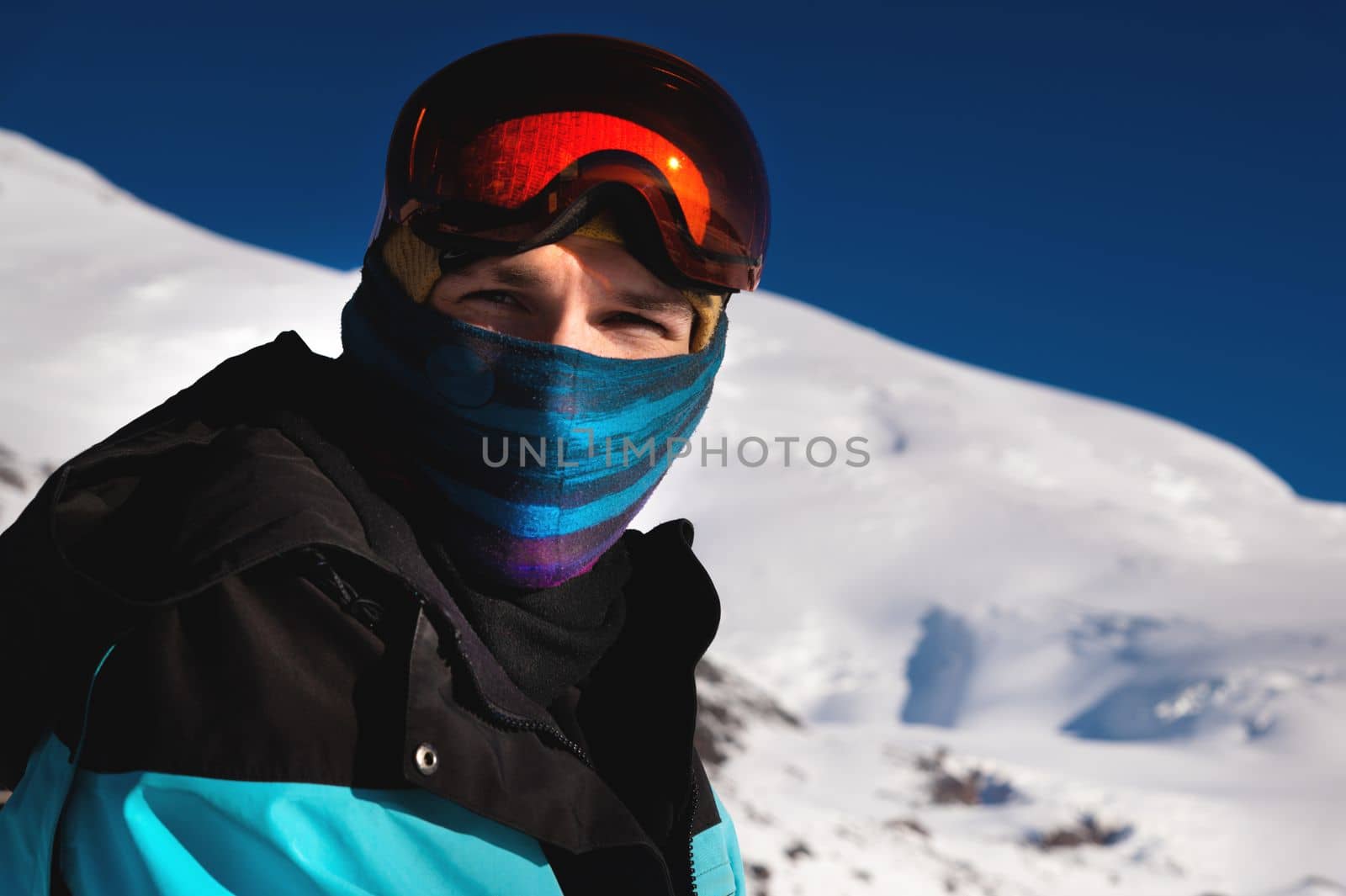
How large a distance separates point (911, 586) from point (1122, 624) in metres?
3.75

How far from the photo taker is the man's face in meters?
1.52

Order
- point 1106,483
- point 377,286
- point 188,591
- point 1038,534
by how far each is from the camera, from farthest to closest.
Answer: point 1106,483 → point 1038,534 → point 377,286 → point 188,591

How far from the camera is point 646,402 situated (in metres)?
1.66

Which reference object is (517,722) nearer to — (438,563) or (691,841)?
(438,563)

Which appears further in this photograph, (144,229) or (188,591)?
(144,229)

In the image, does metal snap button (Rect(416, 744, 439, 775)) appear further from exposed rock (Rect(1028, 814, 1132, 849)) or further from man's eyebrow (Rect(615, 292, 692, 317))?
exposed rock (Rect(1028, 814, 1132, 849))

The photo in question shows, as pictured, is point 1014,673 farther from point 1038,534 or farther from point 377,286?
point 377,286

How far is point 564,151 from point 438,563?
0.67 metres

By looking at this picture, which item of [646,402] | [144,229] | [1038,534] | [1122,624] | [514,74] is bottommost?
[646,402]

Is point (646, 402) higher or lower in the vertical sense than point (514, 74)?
lower

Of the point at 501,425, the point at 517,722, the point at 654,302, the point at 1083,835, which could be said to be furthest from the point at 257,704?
the point at 1083,835

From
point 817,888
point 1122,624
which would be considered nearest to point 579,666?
point 817,888

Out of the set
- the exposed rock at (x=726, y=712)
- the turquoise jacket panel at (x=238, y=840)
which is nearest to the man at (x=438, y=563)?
the turquoise jacket panel at (x=238, y=840)

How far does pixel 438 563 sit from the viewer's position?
1.47m
